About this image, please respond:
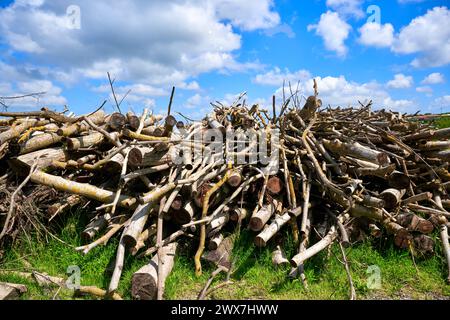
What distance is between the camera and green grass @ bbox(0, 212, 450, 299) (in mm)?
3648

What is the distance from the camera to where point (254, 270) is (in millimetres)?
3969

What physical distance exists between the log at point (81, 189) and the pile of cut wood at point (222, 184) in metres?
0.01

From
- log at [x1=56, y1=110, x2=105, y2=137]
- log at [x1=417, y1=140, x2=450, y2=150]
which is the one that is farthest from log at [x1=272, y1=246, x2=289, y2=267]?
log at [x1=56, y1=110, x2=105, y2=137]

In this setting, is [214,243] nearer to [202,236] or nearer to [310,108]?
[202,236]

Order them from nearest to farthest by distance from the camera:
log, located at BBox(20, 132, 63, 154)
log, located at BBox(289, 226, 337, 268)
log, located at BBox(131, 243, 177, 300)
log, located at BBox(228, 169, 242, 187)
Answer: log, located at BBox(131, 243, 177, 300)
log, located at BBox(289, 226, 337, 268)
log, located at BBox(228, 169, 242, 187)
log, located at BBox(20, 132, 63, 154)

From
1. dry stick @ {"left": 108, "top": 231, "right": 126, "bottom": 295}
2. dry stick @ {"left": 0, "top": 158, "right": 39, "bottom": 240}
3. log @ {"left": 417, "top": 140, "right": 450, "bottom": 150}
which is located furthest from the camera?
log @ {"left": 417, "top": 140, "right": 450, "bottom": 150}

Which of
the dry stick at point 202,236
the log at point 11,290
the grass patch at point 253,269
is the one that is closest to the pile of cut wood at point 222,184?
the dry stick at point 202,236

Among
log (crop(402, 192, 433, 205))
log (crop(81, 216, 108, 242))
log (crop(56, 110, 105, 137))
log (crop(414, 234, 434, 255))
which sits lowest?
log (crop(414, 234, 434, 255))

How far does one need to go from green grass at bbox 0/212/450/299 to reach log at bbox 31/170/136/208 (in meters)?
0.49

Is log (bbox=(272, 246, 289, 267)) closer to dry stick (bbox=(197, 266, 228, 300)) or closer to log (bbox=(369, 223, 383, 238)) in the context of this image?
dry stick (bbox=(197, 266, 228, 300))

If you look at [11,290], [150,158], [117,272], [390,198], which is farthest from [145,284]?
[390,198]

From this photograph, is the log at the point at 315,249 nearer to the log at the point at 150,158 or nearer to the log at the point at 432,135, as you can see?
the log at the point at 150,158

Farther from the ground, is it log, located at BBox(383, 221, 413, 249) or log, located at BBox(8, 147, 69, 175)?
log, located at BBox(8, 147, 69, 175)
